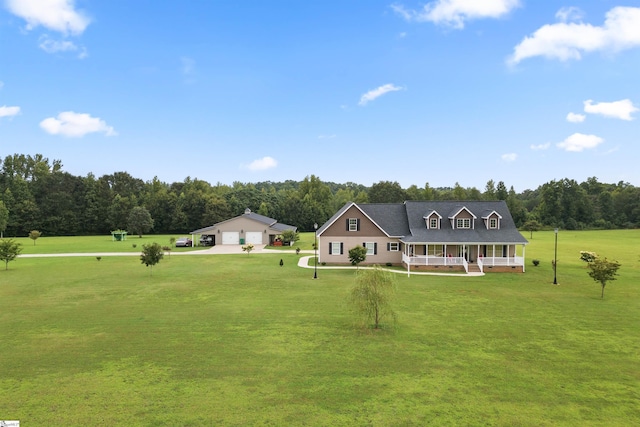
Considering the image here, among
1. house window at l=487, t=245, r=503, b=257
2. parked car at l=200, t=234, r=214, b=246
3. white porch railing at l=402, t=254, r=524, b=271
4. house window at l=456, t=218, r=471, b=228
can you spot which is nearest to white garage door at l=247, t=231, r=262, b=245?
parked car at l=200, t=234, r=214, b=246

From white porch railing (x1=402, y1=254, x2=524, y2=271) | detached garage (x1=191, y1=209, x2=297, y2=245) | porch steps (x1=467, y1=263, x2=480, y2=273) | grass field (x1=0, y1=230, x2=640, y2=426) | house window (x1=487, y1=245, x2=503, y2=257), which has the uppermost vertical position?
detached garage (x1=191, y1=209, x2=297, y2=245)

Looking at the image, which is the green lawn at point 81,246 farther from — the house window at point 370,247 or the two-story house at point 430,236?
the house window at point 370,247

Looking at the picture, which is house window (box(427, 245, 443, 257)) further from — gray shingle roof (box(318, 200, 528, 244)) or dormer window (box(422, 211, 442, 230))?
dormer window (box(422, 211, 442, 230))

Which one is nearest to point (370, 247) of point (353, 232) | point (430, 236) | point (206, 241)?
point (353, 232)

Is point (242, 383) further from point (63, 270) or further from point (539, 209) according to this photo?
point (539, 209)

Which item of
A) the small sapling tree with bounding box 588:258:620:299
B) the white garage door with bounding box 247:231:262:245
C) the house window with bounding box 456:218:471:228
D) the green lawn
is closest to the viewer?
the small sapling tree with bounding box 588:258:620:299

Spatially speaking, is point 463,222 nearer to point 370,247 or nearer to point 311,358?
point 370,247

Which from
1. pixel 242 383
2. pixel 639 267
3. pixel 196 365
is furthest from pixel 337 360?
pixel 639 267
